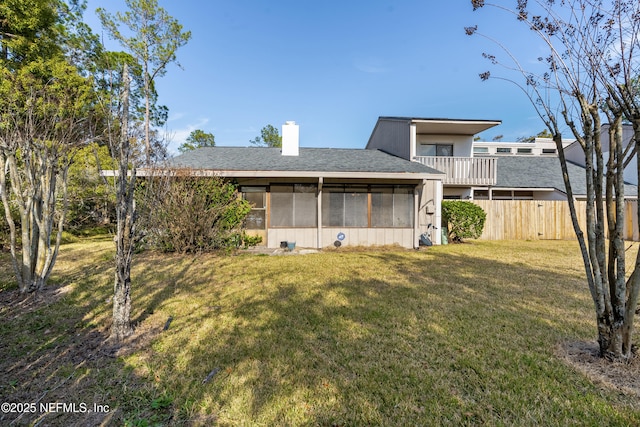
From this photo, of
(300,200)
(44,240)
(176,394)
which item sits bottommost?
(176,394)

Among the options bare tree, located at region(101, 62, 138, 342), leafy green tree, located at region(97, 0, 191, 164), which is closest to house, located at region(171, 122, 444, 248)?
bare tree, located at region(101, 62, 138, 342)

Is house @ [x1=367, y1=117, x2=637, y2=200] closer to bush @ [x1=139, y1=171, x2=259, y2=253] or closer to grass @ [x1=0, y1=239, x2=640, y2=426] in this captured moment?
grass @ [x1=0, y1=239, x2=640, y2=426]

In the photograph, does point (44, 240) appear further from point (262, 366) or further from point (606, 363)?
point (606, 363)

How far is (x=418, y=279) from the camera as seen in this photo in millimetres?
5844

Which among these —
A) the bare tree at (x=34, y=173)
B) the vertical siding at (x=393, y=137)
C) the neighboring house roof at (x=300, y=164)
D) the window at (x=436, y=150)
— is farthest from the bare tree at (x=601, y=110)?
the window at (x=436, y=150)

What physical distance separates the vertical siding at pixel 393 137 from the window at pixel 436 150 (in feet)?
4.82

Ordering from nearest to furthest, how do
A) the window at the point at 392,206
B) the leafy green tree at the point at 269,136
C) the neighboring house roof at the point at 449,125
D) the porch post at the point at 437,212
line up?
the window at the point at 392,206, the porch post at the point at 437,212, the neighboring house roof at the point at 449,125, the leafy green tree at the point at 269,136

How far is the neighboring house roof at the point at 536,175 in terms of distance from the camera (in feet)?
48.5

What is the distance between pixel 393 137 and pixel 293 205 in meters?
6.65

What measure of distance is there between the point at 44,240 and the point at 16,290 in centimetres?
105

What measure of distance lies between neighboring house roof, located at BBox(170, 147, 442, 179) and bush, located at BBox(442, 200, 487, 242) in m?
2.51

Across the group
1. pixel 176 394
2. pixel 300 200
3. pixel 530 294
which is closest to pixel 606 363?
pixel 530 294

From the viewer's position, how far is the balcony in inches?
504

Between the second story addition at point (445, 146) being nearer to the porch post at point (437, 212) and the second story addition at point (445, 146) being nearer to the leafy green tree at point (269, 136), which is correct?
the porch post at point (437, 212)
